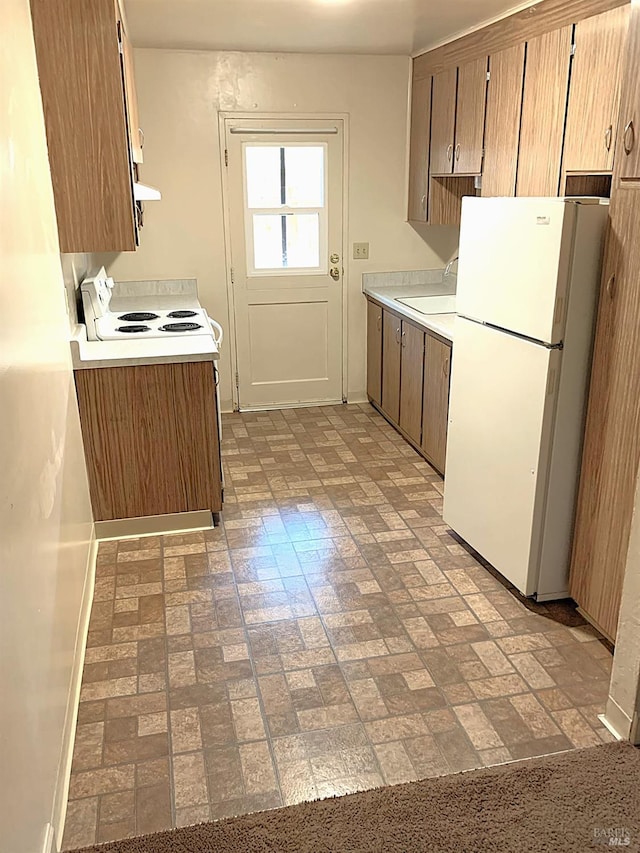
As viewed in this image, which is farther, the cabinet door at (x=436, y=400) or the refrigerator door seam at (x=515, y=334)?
the cabinet door at (x=436, y=400)

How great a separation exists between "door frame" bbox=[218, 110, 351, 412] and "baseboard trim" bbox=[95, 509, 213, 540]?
6.09 ft

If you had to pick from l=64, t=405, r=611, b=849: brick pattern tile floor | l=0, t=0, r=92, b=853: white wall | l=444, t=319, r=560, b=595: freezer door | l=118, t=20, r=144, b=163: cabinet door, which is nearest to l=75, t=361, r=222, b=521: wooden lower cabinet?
l=64, t=405, r=611, b=849: brick pattern tile floor

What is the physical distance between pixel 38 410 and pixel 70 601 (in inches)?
28.4

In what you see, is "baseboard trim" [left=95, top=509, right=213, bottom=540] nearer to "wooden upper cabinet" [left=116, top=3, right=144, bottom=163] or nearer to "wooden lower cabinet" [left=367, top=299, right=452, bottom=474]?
"wooden lower cabinet" [left=367, top=299, right=452, bottom=474]

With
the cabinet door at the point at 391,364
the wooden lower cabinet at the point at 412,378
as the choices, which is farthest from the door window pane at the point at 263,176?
the cabinet door at the point at 391,364

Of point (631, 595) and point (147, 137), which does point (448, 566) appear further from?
point (147, 137)

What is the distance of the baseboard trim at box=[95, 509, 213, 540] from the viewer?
3.45 meters

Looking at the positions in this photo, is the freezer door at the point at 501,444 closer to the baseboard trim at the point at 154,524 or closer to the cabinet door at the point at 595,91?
the cabinet door at the point at 595,91

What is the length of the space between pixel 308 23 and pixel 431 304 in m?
1.78

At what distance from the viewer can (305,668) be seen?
8.25 feet

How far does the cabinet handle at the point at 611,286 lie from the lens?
2.39m

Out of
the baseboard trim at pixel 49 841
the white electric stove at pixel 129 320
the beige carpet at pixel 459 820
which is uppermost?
the white electric stove at pixel 129 320
